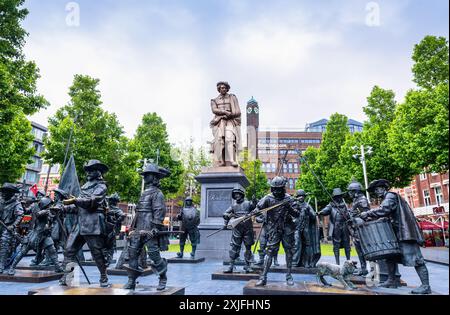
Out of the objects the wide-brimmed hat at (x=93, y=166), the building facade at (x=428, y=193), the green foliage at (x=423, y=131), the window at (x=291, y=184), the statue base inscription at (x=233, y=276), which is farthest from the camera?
the window at (x=291, y=184)

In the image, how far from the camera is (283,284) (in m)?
6.22

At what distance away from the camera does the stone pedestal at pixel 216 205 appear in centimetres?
1231

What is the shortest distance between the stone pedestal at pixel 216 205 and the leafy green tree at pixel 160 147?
22.3 metres

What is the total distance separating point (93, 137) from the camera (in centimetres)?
2636

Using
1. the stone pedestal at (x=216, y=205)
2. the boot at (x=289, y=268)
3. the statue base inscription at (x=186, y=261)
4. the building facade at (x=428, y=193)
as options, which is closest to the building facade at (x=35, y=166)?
the stone pedestal at (x=216, y=205)

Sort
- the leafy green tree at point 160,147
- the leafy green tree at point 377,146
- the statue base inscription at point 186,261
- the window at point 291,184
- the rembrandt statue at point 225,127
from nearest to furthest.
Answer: the statue base inscription at point 186,261, the rembrandt statue at point 225,127, the leafy green tree at point 377,146, the leafy green tree at point 160,147, the window at point 291,184

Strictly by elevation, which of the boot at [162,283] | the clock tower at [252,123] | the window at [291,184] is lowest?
the boot at [162,283]

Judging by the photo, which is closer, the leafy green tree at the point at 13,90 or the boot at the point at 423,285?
the boot at the point at 423,285

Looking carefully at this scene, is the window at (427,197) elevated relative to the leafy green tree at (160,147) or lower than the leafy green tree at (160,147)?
lower


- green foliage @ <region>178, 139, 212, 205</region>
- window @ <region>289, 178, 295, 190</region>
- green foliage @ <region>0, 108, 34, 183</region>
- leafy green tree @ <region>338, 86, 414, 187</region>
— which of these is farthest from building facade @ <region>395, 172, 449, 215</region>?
green foliage @ <region>0, 108, 34, 183</region>

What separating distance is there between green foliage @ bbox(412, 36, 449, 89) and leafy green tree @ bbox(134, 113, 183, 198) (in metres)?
25.0

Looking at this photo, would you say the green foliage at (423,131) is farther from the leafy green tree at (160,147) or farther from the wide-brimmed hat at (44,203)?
the leafy green tree at (160,147)

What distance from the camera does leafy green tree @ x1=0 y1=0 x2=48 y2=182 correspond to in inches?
638
